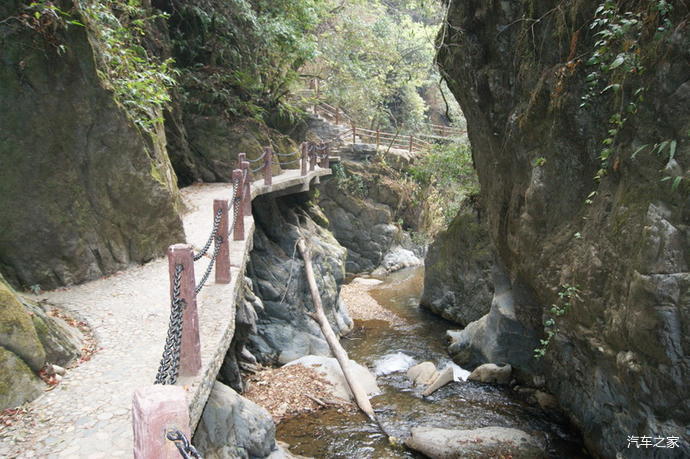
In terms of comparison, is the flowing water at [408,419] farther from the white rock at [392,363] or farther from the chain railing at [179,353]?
the chain railing at [179,353]

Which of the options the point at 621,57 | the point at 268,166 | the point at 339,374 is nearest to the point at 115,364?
the point at 339,374

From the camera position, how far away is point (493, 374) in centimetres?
892

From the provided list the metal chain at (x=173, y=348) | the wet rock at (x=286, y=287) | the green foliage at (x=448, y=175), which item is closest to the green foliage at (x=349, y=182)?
the green foliage at (x=448, y=175)

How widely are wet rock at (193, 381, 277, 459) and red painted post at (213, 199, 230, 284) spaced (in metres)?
1.43

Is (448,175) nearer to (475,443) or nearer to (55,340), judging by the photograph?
(475,443)

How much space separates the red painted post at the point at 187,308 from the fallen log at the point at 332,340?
441 centimetres

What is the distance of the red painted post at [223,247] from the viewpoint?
19.1 feet

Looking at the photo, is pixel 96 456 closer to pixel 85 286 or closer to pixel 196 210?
pixel 85 286

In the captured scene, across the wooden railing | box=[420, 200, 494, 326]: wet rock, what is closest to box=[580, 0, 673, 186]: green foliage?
box=[420, 200, 494, 326]: wet rock

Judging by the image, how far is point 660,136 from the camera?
5020 millimetres

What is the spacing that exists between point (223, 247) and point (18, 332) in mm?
2635

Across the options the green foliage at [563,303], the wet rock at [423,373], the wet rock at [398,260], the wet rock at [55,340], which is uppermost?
the wet rock at [55,340]

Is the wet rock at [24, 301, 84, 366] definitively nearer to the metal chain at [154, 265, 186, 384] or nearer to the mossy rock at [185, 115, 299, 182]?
the metal chain at [154, 265, 186, 384]

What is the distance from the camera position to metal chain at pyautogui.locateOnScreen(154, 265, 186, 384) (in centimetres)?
273
